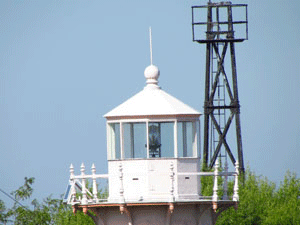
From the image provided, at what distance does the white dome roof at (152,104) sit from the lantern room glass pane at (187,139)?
1.29 ft

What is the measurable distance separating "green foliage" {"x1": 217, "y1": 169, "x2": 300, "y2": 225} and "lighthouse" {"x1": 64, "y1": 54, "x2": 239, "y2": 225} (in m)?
25.0

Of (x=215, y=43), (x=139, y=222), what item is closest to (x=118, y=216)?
(x=139, y=222)

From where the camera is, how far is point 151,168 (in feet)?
157

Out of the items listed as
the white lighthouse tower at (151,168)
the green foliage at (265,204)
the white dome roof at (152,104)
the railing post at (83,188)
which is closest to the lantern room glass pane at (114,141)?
the white lighthouse tower at (151,168)

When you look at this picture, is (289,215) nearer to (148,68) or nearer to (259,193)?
(259,193)

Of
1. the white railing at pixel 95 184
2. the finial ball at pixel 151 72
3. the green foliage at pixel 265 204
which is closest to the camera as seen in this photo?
the white railing at pixel 95 184

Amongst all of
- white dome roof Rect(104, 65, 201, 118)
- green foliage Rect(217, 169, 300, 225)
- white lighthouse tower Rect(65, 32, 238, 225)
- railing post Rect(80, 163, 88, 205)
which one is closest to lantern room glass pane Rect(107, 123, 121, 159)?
white lighthouse tower Rect(65, 32, 238, 225)

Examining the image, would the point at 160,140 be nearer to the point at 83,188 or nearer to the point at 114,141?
the point at 114,141

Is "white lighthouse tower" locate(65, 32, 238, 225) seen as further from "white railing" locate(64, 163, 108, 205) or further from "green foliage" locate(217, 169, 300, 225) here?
"green foliage" locate(217, 169, 300, 225)

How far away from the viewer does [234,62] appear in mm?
82812

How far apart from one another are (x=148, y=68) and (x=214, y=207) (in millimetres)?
4838

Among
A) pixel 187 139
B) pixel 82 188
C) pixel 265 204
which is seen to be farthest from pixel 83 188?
pixel 265 204

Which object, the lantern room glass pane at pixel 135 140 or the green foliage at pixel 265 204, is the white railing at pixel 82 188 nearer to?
the lantern room glass pane at pixel 135 140

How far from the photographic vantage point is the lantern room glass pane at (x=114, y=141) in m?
48.5
